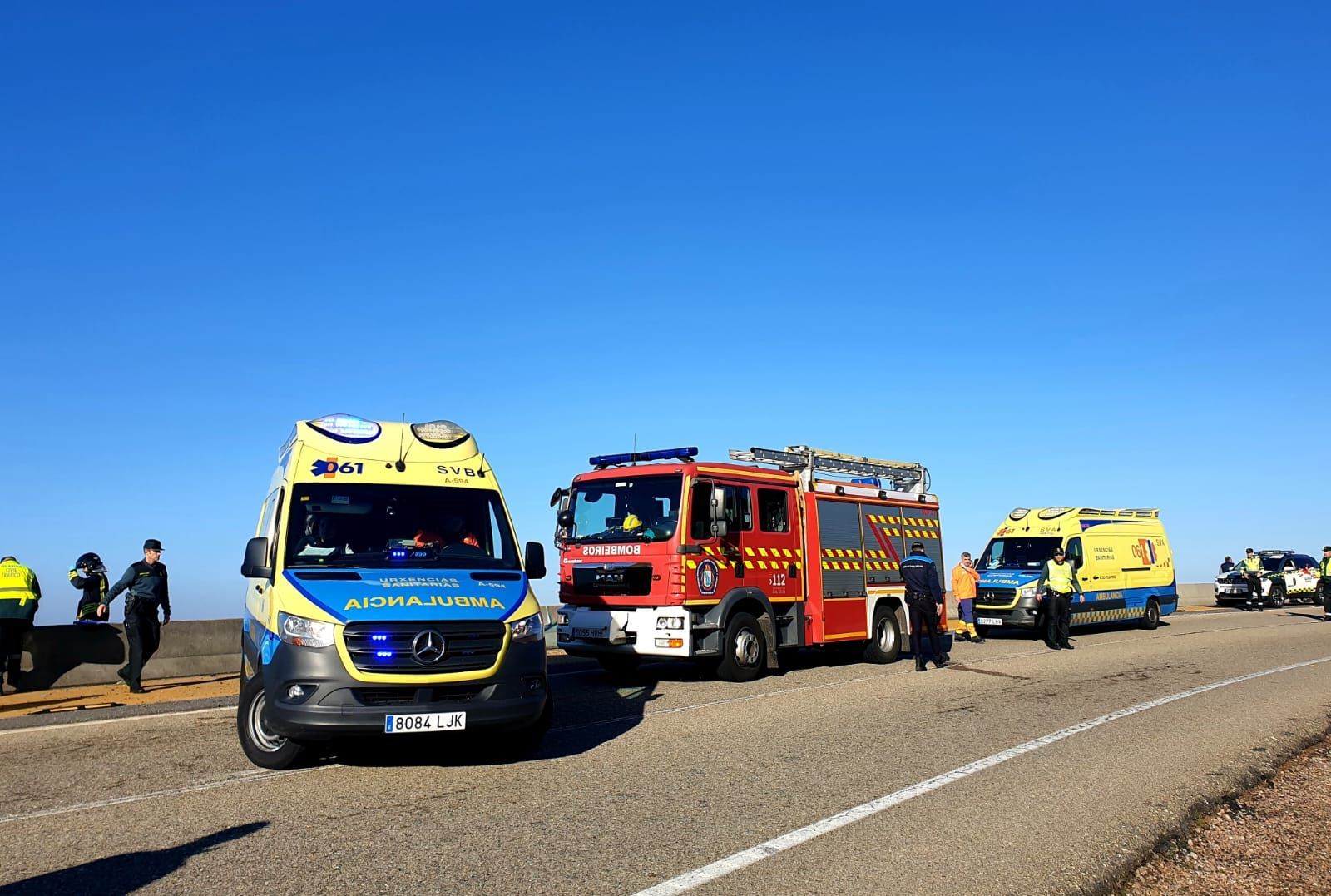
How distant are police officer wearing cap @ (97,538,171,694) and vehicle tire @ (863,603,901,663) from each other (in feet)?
33.0

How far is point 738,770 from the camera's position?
25.4ft

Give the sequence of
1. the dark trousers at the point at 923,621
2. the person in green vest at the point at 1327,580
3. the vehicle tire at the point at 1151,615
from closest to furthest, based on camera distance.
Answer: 1. the dark trousers at the point at 923,621
2. the vehicle tire at the point at 1151,615
3. the person in green vest at the point at 1327,580

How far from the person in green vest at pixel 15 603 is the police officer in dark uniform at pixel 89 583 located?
33.0 inches

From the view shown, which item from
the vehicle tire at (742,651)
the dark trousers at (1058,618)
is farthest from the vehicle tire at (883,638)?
the dark trousers at (1058,618)

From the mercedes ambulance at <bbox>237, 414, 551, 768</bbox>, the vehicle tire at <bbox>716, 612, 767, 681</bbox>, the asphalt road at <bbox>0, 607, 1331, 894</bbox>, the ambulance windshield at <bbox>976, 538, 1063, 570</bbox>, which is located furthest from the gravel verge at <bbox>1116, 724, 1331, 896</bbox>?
the ambulance windshield at <bbox>976, 538, 1063, 570</bbox>

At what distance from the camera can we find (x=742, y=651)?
531 inches

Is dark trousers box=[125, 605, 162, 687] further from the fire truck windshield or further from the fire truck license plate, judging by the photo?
the fire truck license plate

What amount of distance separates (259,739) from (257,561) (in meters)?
1.35

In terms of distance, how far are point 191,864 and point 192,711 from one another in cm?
658

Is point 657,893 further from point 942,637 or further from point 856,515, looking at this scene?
point 942,637

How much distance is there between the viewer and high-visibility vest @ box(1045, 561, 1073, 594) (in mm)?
19484

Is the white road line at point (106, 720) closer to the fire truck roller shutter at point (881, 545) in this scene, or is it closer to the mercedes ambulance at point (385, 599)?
the mercedes ambulance at point (385, 599)

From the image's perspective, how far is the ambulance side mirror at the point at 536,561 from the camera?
28.5 feet

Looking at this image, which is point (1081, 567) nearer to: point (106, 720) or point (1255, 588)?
point (1255, 588)
